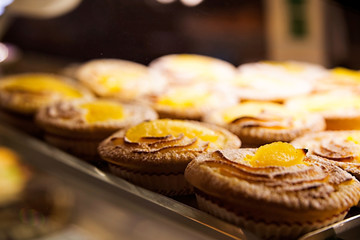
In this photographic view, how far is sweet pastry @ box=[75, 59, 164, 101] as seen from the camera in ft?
8.52

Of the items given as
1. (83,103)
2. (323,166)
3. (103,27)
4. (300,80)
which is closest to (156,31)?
(103,27)

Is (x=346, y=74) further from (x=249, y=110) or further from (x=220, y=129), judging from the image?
(x=220, y=129)

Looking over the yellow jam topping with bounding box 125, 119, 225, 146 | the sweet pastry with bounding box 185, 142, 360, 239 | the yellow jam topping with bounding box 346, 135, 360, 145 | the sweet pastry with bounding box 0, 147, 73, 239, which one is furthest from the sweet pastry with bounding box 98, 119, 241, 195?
the sweet pastry with bounding box 0, 147, 73, 239

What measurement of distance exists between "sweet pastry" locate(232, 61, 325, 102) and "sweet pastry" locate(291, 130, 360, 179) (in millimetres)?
714

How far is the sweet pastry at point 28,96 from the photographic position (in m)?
2.35

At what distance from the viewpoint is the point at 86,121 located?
1.96 meters

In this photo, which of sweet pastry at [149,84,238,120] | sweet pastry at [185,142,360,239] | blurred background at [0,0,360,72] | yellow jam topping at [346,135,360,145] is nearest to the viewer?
sweet pastry at [185,142,360,239]

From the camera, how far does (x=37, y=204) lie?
9.83 ft

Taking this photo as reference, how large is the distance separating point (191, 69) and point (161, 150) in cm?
162

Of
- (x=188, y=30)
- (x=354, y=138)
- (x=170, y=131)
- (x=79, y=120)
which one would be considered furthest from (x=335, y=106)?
(x=188, y=30)

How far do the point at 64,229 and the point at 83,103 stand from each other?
105 cm

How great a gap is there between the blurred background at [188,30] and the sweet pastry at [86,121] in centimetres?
28

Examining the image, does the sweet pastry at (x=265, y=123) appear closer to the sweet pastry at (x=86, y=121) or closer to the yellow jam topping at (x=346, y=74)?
the sweet pastry at (x=86, y=121)

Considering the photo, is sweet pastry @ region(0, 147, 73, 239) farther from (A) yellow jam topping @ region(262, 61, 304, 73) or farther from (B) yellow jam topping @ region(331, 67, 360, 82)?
(B) yellow jam topping @ region(331, 67, 360, 82)
